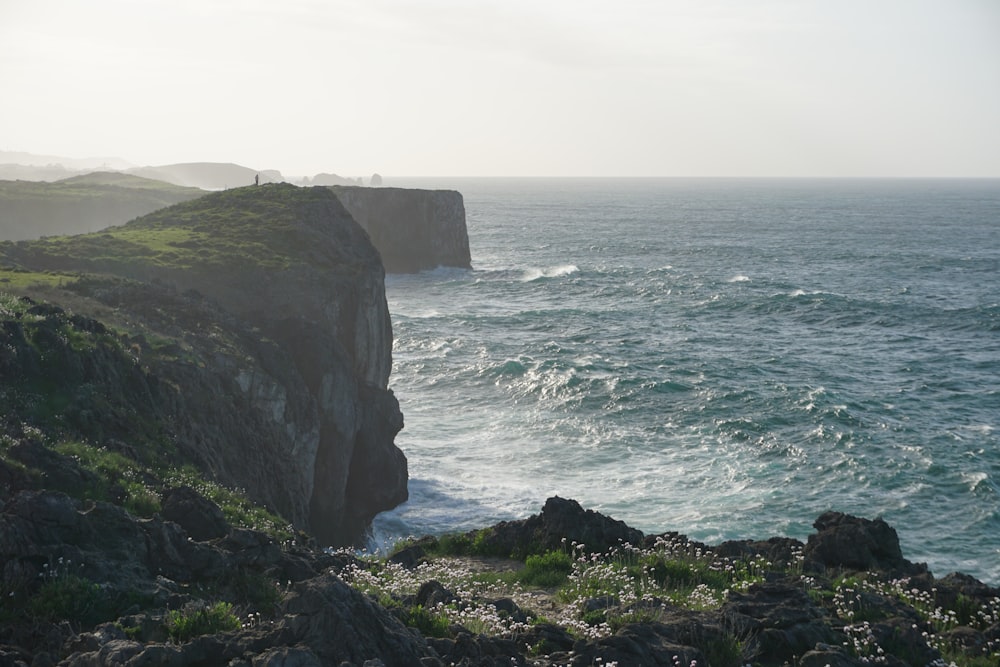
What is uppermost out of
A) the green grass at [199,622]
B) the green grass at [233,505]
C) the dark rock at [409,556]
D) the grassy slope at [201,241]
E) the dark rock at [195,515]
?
the grassy slope at [201,241]

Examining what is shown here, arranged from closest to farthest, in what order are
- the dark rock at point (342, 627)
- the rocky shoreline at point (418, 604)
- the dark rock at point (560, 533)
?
the dark rock at point (342, 627), the rocky shoreline at point (418, 604), the dark rock at point (560, 533)

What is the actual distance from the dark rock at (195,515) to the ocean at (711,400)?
17488 mm

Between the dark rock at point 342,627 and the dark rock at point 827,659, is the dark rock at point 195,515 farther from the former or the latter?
the dark rock at point 827,659

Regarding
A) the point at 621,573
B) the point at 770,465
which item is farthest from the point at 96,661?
the point at 770,465

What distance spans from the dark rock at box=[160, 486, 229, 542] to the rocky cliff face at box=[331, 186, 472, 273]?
85.5 meters

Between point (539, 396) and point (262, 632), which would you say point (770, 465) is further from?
point (262, 632)

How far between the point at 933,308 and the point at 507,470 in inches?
2012

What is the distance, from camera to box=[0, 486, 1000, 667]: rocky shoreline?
32.7 ft

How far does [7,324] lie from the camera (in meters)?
20.5

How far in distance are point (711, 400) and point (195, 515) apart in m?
35.9

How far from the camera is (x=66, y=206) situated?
9000 centimetres

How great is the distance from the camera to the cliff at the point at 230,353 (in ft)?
68.0

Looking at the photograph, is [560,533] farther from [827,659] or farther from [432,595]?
[827,659]

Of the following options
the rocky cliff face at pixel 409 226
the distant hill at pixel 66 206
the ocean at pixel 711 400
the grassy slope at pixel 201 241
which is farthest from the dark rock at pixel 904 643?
the rocky cliff face at pixel 409 226
